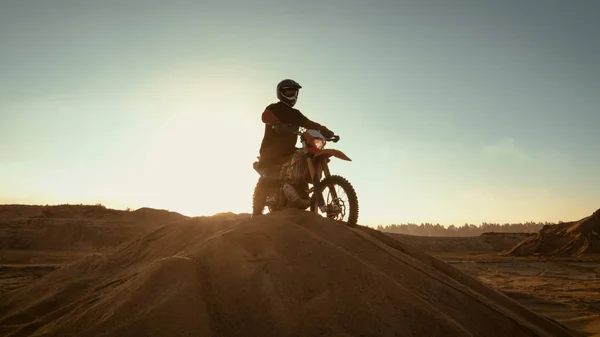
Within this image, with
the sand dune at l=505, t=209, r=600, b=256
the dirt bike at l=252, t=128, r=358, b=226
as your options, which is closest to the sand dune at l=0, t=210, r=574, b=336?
the dirt bike at l=252, t=128, r=358, b=226

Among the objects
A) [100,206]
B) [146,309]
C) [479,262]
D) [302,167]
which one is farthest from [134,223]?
[146,309]

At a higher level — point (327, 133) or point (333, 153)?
point (327, 133)

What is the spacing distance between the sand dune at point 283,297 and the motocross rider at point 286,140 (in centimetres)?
63

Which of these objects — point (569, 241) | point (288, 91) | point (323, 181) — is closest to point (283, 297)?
point (323, 181)

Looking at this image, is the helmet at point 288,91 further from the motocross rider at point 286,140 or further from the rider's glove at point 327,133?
the rider's glove at point 327,133

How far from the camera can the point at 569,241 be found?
2277 centimetres

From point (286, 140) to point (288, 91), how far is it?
2.49 feet

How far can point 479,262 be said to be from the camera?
698 inches

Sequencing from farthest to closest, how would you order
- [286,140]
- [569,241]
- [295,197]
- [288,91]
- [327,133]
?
[569,241] → [286,140] → [288,91] → [327,133] → [295,197]

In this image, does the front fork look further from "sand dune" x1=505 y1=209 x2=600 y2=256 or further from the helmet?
"sand dune" x1=505 y1=209 x2=600 y2=256

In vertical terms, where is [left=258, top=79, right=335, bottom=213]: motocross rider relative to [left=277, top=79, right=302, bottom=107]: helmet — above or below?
below

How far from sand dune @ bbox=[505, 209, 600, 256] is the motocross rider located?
21889mm

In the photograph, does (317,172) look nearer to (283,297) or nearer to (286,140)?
(286,140)

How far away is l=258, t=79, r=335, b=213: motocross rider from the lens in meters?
5.64
